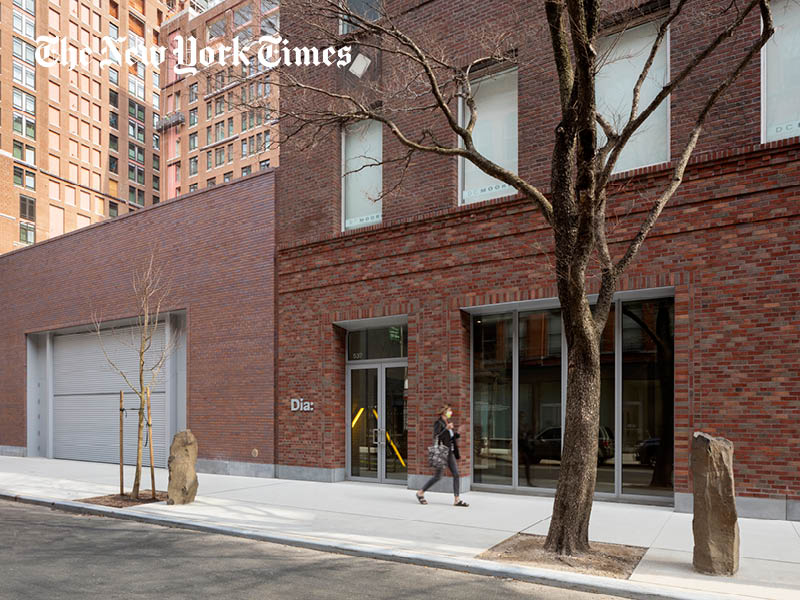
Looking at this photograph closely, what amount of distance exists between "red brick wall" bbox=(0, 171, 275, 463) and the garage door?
1.31 meters

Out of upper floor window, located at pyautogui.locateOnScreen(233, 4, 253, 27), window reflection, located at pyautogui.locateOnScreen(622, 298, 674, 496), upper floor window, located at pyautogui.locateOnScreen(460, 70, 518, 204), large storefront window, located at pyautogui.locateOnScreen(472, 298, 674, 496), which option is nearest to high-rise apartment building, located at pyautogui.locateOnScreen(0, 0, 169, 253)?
upper floor window, located at pyautogui.locateOnScreen(233, 4, 253, 27)

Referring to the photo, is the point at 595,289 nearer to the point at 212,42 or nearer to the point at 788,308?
the point at 788,308

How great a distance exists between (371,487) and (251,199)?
7495 mm

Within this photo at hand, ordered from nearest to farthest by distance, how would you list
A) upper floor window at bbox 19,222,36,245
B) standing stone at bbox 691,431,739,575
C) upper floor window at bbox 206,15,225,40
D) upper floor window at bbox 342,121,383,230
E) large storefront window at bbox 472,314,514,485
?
standing stone at bbox 691,431,739,575 → upper floor window at bbox 206,15,225,40 → large storefront window at bbox 472,314,514,485 → upper floor window at bbox 342,121,383,230 → upper floor window at bbox 19,222,36,245

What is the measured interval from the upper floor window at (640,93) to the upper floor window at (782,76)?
4.78ft

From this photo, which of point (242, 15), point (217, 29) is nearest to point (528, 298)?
point (242, 15)

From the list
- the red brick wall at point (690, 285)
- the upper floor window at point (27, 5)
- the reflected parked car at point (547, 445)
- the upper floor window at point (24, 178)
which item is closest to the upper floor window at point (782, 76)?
the red brick wall at point (690, 285)

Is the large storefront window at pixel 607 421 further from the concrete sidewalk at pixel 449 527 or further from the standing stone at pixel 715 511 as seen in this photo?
the standing stone at pixel 715 511

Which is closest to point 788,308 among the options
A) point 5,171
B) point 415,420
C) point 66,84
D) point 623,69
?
point 623,69

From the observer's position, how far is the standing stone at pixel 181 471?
1151 centimetres

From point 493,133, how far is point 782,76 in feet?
16.0

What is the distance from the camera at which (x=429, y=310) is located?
13117 millimetres

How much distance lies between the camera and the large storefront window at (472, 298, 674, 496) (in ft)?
36.2

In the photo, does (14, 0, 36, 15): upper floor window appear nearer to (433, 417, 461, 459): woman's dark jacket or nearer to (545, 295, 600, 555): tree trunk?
(433, 417, 461, 459): woman's dark jacket
